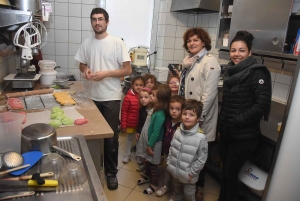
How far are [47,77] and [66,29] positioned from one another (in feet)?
2.55

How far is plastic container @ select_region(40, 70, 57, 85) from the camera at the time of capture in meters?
2.32

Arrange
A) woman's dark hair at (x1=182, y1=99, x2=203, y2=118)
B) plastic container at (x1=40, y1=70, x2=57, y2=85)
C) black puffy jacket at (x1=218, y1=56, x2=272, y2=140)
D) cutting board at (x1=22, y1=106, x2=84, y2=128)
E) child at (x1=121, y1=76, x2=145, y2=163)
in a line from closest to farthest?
1. cutting board at (x1=22, y1=106, x2=84, y2=128)
2. black puffy jacket at (x1=218, y1=56, x2=272, y2=140)
3. woman's dark hair at (x1=182, y1=99, x2=203, y2=118)
4. plastic container at (x1=40, y1=70, x2=57, y2=85)
5. child at (x1=121, y1=76, x2=145, y2=163)

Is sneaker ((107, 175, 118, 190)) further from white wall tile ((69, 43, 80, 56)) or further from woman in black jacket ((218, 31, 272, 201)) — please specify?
white wall tile ((69, 43, 80, 56))

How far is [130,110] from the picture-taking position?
97.7 inches

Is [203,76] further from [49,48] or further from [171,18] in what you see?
[49,48]

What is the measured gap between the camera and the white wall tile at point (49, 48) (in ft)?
9.23

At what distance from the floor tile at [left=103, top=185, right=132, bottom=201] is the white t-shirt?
0.79m

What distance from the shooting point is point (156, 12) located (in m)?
3.29

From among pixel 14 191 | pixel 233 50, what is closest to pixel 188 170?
pixel 233 50

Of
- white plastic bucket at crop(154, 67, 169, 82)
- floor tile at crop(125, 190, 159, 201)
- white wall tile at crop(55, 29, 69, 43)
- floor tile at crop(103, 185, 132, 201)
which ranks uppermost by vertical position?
white wall tile at crop(55, 29, 69, 43)

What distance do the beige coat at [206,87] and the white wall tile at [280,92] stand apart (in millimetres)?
714

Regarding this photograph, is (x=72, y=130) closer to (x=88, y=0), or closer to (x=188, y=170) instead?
(x=188, y=170)

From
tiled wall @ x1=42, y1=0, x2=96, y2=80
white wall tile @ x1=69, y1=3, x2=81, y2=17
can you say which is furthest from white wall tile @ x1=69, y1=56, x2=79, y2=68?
white wall tile @ x1=69, y1=3, x2=81, y2=17

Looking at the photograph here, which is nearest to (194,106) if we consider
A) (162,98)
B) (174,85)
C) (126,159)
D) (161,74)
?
(162,98)
